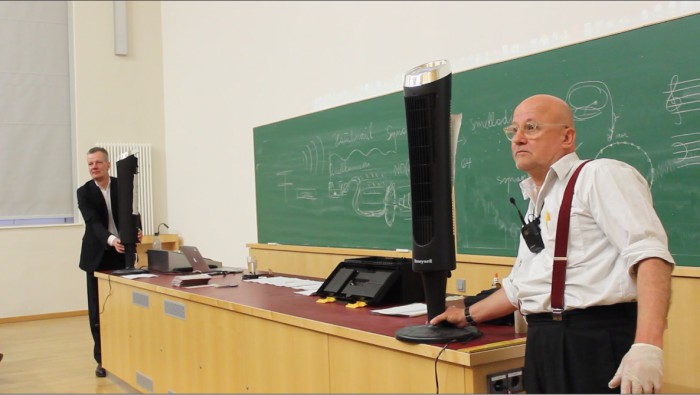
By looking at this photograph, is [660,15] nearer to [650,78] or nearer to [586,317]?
[650,78]

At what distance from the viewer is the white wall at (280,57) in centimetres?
429

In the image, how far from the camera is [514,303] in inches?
84.0

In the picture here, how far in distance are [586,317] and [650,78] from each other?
6.88ft

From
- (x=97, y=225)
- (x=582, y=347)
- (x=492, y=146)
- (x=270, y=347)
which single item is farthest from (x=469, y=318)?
(x=97, y=225)

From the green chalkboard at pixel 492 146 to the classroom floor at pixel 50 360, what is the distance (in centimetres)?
209

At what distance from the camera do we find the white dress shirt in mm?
1696

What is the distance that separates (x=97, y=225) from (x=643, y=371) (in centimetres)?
456

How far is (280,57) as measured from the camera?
22.7ft

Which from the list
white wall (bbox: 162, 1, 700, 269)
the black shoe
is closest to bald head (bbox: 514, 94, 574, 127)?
white wall (bbox: 162, 1, 700, 269)

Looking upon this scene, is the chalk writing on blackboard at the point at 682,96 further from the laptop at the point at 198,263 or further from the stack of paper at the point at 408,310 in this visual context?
the laptop at the point at 198,263

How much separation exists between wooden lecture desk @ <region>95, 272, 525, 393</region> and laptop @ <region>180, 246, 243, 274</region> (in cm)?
18

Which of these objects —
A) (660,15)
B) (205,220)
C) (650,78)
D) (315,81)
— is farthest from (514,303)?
(205,220)

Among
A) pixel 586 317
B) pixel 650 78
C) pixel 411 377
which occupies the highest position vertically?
pixel 650 78

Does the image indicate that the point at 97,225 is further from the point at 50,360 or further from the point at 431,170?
the point at 431,170
